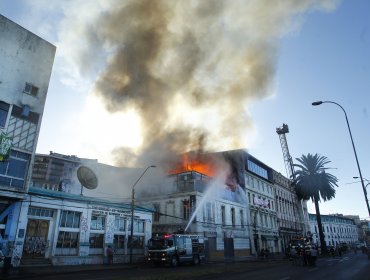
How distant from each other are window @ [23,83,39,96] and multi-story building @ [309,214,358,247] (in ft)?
316

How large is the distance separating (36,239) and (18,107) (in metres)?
10.6

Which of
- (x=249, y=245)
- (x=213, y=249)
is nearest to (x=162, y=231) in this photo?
(x=213, y=249)

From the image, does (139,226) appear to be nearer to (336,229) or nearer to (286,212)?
(286,212)

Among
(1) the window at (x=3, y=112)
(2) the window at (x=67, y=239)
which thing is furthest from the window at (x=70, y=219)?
(1) the window at (x=3, y=112)

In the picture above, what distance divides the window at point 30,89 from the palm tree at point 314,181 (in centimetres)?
4524

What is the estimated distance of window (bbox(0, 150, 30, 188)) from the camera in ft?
71.6

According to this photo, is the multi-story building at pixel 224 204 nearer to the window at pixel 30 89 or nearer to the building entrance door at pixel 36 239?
the building entrance door at pixel 36 239

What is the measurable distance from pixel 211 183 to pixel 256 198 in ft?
46.6

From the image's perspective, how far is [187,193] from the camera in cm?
3894

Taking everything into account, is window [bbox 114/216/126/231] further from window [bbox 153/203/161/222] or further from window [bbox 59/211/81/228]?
window [bbox 153/203/161/222]

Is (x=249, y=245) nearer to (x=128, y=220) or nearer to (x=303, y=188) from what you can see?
(x=303, y=188)

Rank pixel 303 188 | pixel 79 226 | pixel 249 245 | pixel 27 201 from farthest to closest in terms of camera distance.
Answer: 1. pixel 303 188
2. pixel 249 245
3. pixel 79 226
4. pixel 27 201

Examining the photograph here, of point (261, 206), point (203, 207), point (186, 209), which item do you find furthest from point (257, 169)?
point (186, 209)

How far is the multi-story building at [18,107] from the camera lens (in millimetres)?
21734
